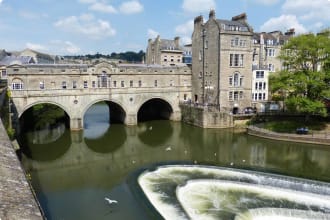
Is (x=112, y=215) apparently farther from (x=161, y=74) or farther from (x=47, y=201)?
(x=161, y=74)

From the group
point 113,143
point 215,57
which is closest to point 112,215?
point 113,143

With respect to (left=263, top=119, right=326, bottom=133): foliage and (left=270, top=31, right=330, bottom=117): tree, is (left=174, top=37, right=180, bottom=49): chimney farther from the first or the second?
(left=263, top=119, right=326, bottom=133): foliage

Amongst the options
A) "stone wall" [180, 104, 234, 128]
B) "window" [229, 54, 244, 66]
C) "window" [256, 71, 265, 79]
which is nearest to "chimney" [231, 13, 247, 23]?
"window" [229, 54, 244, 66]

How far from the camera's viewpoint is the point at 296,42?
31.5 meters

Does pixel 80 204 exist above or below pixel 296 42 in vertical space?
below

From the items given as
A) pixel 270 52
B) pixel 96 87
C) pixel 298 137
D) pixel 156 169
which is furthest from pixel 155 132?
pixel 270 52

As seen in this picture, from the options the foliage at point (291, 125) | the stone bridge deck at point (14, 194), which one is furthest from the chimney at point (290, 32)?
the stone bridge deck at point (14, 194)

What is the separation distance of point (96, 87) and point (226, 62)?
17214 millimetres

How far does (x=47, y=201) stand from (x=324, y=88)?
Answer: 2853 cm

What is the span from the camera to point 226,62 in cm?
3859

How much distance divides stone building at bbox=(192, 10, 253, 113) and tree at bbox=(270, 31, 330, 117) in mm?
6978

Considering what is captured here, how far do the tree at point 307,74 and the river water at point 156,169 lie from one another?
487 cm

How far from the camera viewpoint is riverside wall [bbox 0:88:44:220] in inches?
305

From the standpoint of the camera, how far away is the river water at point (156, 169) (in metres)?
16.5
